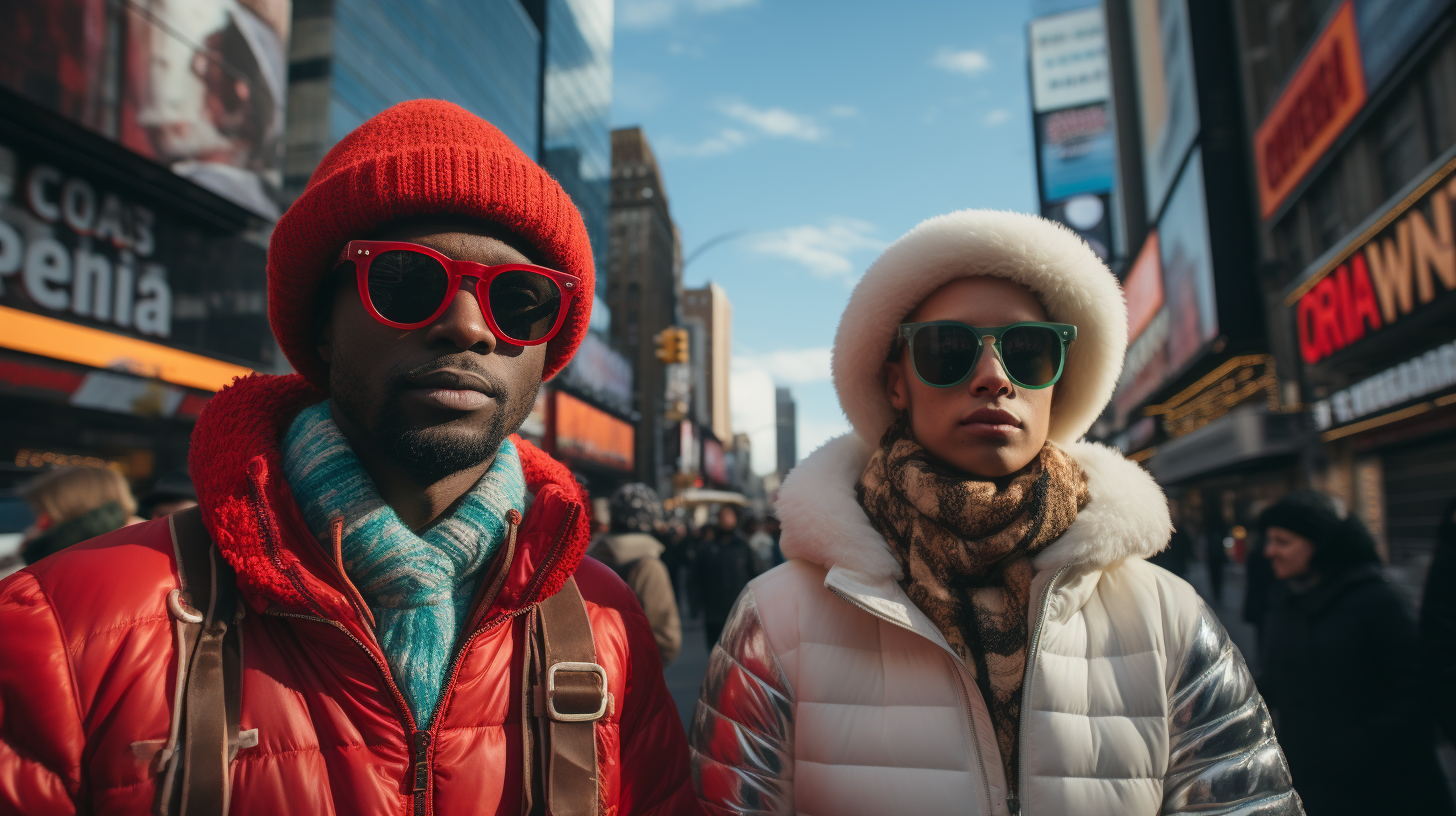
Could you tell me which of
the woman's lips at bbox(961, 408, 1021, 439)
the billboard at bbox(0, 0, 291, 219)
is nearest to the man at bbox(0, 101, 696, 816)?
the woman's lips at bbox(961, 408, 1021, 439)

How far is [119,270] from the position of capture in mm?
13633

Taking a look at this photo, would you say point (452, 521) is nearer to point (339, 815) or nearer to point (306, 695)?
point (306, 695)

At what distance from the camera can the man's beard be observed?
1.48 metres

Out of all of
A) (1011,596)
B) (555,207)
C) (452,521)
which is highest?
(555,207)

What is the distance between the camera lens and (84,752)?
3.94 ft

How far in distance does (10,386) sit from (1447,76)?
75.0ft

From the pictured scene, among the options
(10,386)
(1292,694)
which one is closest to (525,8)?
(10,386)

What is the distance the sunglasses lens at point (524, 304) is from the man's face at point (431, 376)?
4 centimetres

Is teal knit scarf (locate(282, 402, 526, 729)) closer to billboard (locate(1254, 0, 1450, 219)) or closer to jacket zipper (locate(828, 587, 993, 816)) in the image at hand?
jacket zipper (locate(828, 587, 993, 816))

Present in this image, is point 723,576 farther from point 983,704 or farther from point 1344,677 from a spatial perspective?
point 983,704

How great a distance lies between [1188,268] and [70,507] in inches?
1245

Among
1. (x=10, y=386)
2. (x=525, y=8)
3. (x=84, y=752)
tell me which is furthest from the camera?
(x=525, y=8)

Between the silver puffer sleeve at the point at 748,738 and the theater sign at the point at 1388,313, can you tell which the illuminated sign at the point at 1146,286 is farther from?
the silver puffer sleeve at the point at 748,738

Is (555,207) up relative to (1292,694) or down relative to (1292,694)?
up
